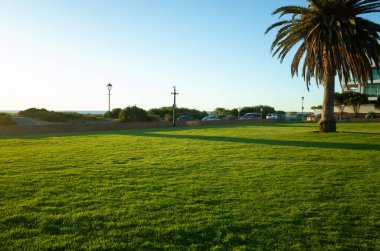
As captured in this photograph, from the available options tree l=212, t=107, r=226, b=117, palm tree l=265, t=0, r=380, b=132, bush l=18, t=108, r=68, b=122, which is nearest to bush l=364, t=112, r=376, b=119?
tree l=212, t=107, r=226, b=117

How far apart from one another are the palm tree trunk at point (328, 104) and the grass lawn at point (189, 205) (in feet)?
43.5

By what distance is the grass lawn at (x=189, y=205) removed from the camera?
4.51 metres

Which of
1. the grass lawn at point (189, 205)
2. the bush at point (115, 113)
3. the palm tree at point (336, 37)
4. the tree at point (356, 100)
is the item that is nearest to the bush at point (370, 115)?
the tree at point (356, 100)

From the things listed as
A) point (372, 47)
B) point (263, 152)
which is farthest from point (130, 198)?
point (372, 47)

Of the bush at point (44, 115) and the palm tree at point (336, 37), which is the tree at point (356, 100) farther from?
the bush at point (44, 115)

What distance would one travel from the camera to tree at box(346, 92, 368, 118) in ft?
175

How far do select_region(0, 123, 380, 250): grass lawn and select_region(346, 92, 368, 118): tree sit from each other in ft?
159

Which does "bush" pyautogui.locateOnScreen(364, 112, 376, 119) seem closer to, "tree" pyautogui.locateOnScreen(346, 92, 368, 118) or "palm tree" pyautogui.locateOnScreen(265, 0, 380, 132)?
"tree" pyautogui.locateOnScreen(346, 92, 368, 118)

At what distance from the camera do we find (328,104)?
23.1m

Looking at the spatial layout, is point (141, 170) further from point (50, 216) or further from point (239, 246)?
point (239, 246)

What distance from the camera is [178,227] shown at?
16.1 feet

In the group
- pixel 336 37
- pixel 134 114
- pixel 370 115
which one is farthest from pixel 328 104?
pixel 370 115

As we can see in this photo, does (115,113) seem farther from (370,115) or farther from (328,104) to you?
(370,115)

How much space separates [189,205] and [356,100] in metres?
55.8
